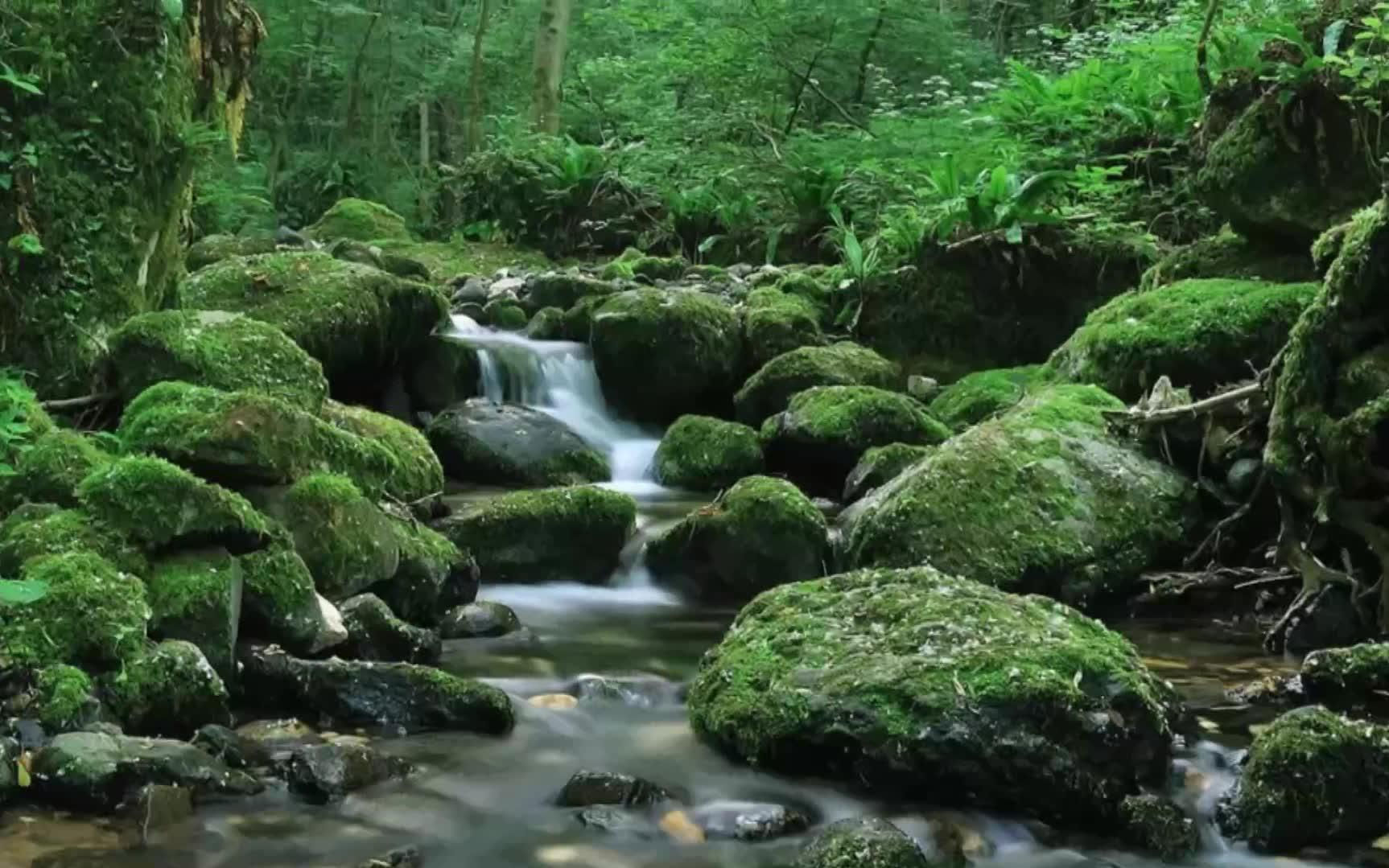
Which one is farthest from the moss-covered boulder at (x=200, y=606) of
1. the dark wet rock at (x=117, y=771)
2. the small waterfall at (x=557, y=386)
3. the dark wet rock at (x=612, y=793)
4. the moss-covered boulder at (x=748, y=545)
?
the small waterfall at (x=557, y=386)

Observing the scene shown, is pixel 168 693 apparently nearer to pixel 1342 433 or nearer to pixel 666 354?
pixel 1342 433

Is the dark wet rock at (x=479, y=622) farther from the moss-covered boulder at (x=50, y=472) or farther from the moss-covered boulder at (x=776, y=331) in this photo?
the moss-covered boulder at (x=776, y=331)

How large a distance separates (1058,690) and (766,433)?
17.0 ft

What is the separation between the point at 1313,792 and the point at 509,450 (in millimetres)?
6197

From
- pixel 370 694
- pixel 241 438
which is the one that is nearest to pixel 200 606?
pixel 370 694

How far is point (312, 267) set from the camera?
388 inches

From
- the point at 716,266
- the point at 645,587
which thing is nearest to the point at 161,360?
the point at 645,587

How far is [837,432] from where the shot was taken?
8.77 meters

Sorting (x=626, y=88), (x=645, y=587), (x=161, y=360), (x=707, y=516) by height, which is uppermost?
(x=626, y=88)

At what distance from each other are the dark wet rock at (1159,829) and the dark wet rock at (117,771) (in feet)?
9.05

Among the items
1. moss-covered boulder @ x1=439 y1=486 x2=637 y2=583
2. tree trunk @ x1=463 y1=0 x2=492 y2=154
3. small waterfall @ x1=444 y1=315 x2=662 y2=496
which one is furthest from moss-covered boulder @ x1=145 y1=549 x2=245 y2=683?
tree trunk @ x1=463 y1=0 x2=492 y2=154

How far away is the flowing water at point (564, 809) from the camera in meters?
3.71

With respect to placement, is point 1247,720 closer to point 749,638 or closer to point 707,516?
point 749,638

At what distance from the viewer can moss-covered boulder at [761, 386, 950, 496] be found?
345 inches
